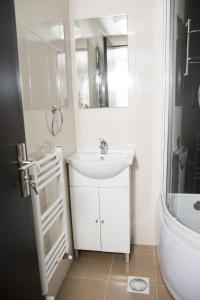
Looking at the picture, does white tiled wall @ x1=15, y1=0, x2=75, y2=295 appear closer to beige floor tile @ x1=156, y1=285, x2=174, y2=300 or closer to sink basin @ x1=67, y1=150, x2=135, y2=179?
sink basin @ x1=67, y1=150, x2=135, y2=179

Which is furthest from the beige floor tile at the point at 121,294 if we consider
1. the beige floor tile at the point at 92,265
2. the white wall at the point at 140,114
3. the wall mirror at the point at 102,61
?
the wall mirror at the point at 102,61

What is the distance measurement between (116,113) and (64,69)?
59cm

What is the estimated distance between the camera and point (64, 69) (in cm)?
194

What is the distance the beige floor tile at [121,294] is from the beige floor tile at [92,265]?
0.42ft

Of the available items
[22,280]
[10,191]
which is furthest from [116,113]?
[22,280]


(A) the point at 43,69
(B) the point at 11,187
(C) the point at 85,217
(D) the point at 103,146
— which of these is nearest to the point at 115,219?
(C) the point at 85,217

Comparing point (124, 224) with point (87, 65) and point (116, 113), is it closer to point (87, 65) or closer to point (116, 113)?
point (116, 113)

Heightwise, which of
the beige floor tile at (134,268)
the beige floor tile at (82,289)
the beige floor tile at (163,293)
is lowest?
the beige floor tile at (82,289)

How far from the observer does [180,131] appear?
6.68 feet

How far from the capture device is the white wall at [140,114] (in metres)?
1.95

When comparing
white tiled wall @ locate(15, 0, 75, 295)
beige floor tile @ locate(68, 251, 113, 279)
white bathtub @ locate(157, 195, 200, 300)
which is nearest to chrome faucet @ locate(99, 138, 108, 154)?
white tiled wall @ locate(15, 0, 75, 295)

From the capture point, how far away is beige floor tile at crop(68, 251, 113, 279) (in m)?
1.92

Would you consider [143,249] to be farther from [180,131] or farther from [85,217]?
[180,131]

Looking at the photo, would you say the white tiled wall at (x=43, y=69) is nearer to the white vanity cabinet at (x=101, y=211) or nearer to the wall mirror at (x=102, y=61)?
the wall mirror at (x=102, y=61)
